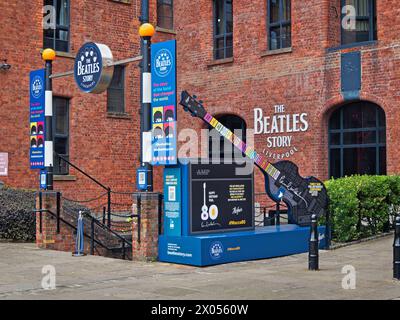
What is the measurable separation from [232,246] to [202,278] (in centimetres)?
198

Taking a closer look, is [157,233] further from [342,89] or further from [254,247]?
[342,89]

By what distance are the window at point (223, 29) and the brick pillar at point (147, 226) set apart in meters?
12.3

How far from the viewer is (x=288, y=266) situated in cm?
1269

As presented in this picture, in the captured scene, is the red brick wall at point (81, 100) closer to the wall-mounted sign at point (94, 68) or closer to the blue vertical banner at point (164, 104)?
the wall-mounted sign at point (94, 68)

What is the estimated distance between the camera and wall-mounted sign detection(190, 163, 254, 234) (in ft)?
43.2

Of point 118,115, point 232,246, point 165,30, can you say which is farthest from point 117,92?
point 232,246

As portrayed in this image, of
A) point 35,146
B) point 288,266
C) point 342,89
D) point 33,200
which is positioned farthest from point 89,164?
point 288,266

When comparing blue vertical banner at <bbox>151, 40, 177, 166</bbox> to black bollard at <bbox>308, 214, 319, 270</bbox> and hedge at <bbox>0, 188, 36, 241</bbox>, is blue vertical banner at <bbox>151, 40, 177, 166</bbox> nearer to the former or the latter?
black bollard at <bbox>308, 214, 319, 270</bbox>

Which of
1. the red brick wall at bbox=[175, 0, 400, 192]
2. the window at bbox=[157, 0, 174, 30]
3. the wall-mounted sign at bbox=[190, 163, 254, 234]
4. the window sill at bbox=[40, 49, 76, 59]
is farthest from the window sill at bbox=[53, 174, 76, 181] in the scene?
the wall-mounted sign at bbox=[190, 163, 254, 234]

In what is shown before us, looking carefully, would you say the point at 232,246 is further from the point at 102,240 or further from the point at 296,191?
the point at 102,240

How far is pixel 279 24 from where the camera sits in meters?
23.0

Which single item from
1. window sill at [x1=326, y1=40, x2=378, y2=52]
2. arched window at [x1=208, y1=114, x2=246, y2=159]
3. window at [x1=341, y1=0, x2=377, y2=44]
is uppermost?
window at [x1=341, y1=0, x2=377, y2=44]

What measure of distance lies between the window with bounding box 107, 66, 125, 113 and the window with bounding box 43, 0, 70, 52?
2.29m

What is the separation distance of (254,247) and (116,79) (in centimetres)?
1304
